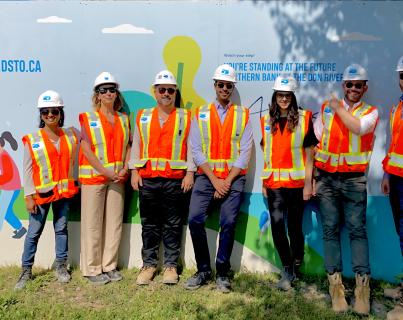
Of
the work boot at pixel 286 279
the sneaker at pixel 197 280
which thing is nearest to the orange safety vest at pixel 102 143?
the sneaker at pixel 197 280

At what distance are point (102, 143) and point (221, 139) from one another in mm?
1291

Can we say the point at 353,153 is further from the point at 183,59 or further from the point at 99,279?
the point at 99,279

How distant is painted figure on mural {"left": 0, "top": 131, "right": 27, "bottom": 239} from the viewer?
16.8ft

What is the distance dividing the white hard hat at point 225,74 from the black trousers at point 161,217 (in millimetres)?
1182

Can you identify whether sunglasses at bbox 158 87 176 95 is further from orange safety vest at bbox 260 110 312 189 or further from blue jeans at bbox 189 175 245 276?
orange safety vest at bbox 260 110 312 189

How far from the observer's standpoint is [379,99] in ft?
15.8

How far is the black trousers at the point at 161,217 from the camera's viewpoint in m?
4.67

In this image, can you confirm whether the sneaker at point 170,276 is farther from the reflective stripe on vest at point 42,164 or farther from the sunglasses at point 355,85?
the sunglasses at point 355,85

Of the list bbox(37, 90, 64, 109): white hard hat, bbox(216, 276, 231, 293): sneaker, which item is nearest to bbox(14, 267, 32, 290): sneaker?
bbox(37, 90, 64, 109): white hard hat

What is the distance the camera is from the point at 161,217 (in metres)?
4.82

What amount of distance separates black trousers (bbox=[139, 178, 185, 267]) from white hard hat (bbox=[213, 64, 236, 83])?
1.18 meters

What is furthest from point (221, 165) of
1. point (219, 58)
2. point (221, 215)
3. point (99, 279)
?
point (99, 279)

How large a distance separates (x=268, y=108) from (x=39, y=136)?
2540mm

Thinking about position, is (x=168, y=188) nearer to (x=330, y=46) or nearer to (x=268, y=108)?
(x=268, y=108)
